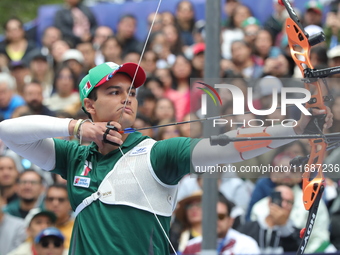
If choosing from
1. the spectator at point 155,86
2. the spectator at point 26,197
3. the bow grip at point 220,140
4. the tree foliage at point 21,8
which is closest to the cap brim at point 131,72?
the bow grip at point 220,140

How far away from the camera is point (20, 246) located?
6.25 m

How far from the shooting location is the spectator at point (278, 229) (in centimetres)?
579

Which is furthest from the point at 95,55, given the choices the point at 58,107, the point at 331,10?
the point at 331,10

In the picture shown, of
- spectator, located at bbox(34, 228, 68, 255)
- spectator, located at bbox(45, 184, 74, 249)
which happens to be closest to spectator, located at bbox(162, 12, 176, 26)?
spectator, located at bbox(45, 184, 74, 249)

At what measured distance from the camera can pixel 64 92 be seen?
28.4ft

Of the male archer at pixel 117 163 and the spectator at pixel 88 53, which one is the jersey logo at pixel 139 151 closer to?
the male archer at pixel 117 163

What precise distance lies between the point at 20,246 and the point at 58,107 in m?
2.60

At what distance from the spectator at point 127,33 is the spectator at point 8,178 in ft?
9.94

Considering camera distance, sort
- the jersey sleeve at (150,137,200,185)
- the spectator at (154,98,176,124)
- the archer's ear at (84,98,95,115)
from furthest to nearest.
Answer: the spectator at (154,98,176,124), the archer's ear at (84,98,95,115), the jersey sleeve at (150,137,200,185)

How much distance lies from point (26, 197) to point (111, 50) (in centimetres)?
311

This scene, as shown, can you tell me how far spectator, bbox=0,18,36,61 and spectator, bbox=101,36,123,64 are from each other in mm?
1350

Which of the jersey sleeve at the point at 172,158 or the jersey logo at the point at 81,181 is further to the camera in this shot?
the jersey logo at the point at 81,181

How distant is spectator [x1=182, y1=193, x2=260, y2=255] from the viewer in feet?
18.9

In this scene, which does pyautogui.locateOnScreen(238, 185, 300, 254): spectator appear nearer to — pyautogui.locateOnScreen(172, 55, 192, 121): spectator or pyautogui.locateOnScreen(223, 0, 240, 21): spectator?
pyautogui.locateOnScreen(172, 55, 192, 121): spectator
